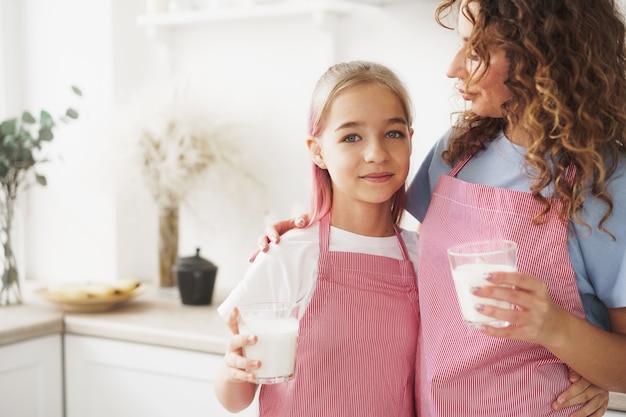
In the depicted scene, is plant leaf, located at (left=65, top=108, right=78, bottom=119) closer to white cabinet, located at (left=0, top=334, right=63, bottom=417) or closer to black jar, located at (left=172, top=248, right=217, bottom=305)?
black jar, located at (left=172, top=248, right=217, bottom=305)

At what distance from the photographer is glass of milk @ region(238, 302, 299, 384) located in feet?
4.73

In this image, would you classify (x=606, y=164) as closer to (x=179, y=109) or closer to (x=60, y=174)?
(x=179, y=109)

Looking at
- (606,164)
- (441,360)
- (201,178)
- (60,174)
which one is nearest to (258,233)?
(201,178)

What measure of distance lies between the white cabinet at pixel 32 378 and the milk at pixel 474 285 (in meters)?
1.63

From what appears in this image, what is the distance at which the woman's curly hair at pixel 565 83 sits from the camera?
4.62 feet

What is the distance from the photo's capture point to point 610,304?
1.44 meters

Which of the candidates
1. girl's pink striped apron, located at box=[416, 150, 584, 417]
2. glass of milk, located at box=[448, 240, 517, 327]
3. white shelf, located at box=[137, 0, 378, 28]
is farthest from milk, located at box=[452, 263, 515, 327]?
white shelf, located at box=[137, 0, 378, 28]

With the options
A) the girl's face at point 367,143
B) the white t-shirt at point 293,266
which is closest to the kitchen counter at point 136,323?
the white t-shirt at point 293,266

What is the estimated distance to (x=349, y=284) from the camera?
1.65m

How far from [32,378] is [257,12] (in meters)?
1.33

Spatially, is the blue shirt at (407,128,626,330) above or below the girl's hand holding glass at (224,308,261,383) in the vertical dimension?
above

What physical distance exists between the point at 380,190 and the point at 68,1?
1979 mm

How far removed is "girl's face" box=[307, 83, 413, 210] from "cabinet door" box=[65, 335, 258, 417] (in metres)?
0.85

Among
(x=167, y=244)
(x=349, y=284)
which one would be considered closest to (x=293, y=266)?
(x=349, y=284)
